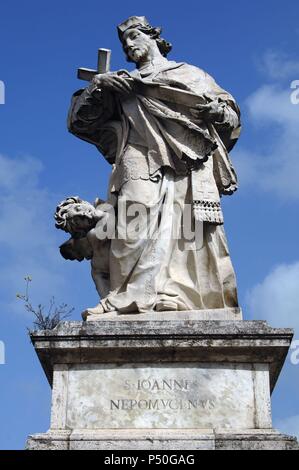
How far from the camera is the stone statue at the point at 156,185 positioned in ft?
33.7

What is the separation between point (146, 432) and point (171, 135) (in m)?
4.00

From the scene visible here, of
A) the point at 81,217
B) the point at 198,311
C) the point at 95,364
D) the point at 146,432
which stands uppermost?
the point at 81,217

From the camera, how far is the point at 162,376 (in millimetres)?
9234

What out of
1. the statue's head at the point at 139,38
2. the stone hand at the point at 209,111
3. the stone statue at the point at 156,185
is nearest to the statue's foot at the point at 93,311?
the stone statue at the point at 156,185

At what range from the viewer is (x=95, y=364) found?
9344 millimetres

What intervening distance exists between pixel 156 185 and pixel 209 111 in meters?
1.18

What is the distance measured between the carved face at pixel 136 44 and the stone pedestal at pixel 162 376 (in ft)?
14.3

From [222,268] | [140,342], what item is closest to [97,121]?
[222,268]

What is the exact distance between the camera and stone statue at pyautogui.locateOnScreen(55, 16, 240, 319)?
10.3 m

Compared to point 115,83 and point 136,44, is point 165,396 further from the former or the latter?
point 136,44

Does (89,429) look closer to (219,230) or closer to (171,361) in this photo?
(171,361)

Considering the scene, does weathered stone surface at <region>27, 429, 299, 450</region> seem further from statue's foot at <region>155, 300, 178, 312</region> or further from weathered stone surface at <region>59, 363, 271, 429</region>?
statue's foot at <region>155, 300, 178, 312</region>

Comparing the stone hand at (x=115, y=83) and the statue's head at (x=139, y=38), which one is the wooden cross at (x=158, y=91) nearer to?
the stone hand at (x=115, y=83)

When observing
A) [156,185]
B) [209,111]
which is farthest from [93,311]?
[209,111]
